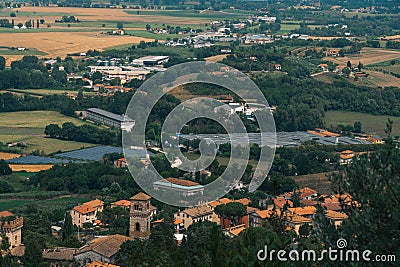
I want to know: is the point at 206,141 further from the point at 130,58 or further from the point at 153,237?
the point at 130,58

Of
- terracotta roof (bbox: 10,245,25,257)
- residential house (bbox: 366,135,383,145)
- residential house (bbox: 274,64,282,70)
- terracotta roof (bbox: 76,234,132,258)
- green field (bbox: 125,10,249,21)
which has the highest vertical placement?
terracotta roof (bbox: 76,234,132,258)

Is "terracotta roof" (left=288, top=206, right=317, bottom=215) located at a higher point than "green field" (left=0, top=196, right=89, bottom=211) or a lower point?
higher

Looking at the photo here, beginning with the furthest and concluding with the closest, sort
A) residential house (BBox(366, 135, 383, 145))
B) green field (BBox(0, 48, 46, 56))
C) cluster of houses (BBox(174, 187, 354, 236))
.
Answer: green field (BBox(0, 48, 46, 56))
residential house (BBox(366, 135, 383, 145))
cluster of houses (BBox(174, 187, 354, 236))

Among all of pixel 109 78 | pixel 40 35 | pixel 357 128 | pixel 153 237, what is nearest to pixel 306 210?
pixel 153 237

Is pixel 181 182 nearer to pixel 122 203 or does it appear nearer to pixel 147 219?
pixel 122 203

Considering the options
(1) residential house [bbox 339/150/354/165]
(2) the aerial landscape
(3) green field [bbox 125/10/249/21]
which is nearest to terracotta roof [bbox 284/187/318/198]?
(2) the aerial landscape

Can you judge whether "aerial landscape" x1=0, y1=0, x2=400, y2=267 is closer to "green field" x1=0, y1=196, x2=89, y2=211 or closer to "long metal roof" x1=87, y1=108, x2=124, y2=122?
"green field" x1=0, y1=196, x2=89, y2=211

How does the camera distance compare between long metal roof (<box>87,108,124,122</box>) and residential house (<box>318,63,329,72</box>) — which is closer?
long metal roof (<box>87,108,124,122</box>)

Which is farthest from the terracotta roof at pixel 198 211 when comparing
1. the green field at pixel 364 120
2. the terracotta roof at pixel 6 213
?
the green field at pixel 364 120
